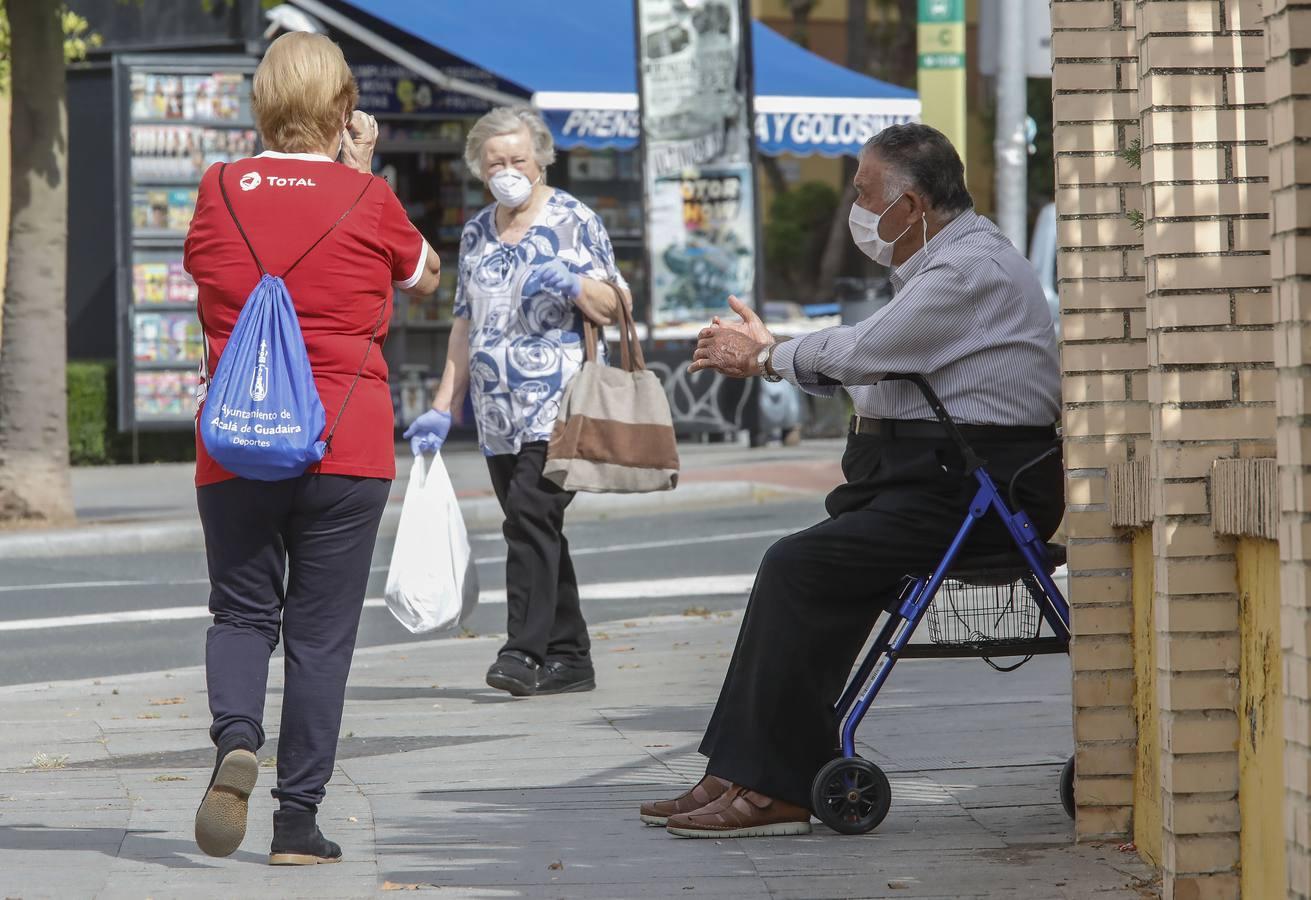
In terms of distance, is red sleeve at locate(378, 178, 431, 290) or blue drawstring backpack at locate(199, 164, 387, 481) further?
red sleeve at locate(378, 178, 431, 290)

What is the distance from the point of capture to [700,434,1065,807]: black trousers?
16.0 feet

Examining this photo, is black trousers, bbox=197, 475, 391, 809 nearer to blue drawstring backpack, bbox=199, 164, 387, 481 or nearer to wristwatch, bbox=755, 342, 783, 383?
blue drawstring backpack, bbox=199, 164, 387, 481

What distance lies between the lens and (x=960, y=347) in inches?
193

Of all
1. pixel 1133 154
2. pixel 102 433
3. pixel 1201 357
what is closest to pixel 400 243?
pixel 1133 154

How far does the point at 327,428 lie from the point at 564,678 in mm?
2892

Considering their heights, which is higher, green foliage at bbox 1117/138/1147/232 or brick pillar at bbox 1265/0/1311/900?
green foliage at bbox 1117/138/1147/232

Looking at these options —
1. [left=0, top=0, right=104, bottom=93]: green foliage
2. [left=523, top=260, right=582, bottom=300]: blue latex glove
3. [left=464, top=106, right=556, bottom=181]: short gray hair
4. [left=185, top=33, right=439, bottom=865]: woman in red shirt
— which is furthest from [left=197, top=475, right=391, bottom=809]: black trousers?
[left=0, top=0, right=104, bottom=93]: green foliage

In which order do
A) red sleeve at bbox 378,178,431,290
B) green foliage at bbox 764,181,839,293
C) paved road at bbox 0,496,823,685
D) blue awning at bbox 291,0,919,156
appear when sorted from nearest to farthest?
1. red sleeve at bbox 378,178,431,290
2. paved road at bbox 0,496,823,685
3. blue awning at bbox 291,0,919,156
4. green foliage at bbox 764,181,839,293

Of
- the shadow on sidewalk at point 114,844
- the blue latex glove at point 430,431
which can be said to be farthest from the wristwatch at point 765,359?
the blue latex glove at point 430,431

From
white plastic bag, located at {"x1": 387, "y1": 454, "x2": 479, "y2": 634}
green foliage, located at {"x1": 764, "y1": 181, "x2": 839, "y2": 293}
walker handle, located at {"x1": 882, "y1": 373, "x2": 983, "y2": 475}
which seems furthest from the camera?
green foliage, located at {"x1": 764, "y1": 181, "x2": 839, "y2": 293}

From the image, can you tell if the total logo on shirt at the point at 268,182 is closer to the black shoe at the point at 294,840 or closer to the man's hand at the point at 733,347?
the man's hand at the point at 733,347

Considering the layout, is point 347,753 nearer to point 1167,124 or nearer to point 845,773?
point 845,773

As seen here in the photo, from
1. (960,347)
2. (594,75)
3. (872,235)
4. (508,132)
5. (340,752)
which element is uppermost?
(594,75)

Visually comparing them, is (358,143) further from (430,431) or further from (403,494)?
(403,494)
